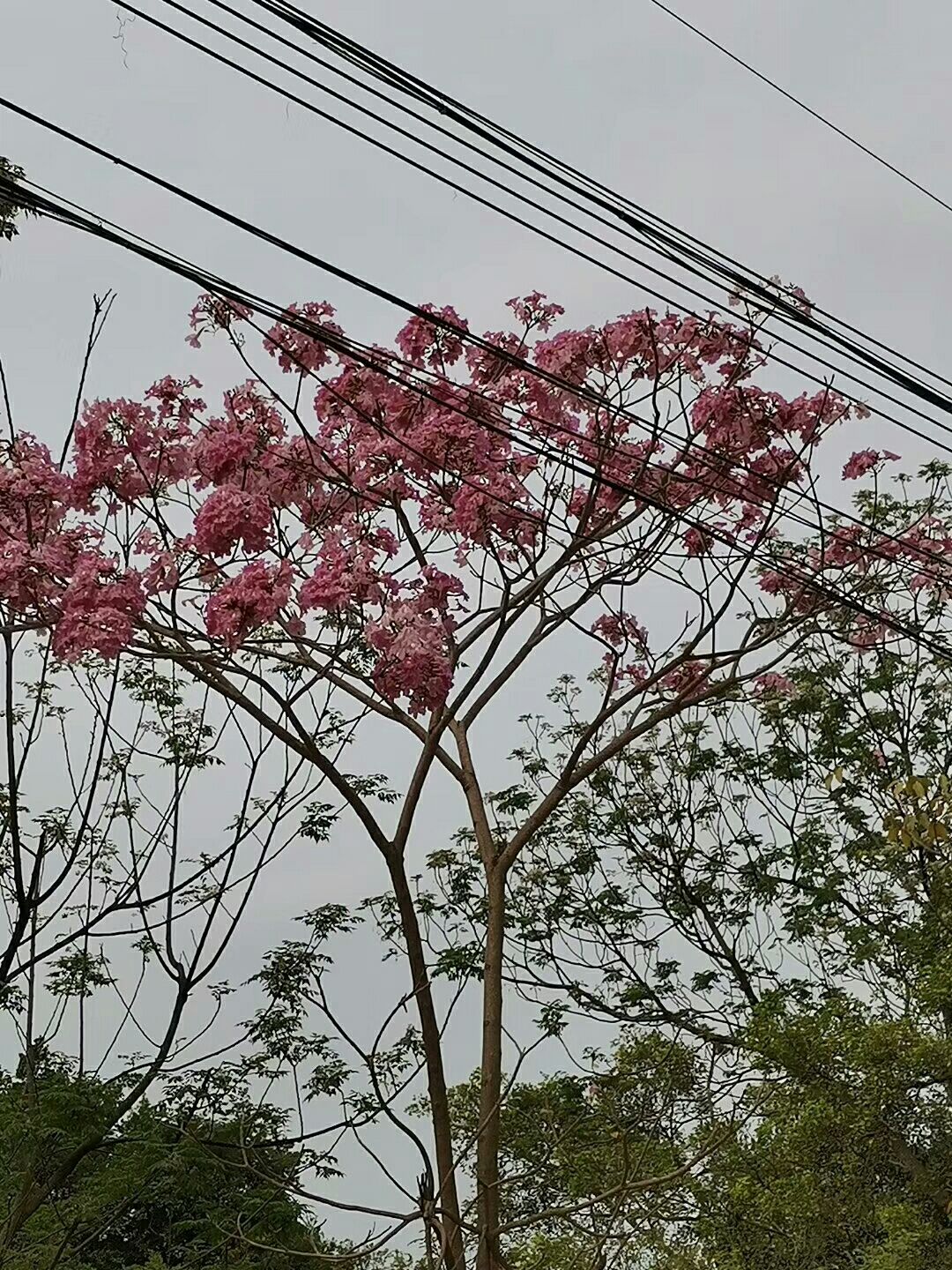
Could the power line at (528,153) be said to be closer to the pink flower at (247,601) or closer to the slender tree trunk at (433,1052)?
the pink flower at (247,601)

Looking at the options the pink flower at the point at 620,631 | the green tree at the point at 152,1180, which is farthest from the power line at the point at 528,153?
the green tree at the point at 152,1180

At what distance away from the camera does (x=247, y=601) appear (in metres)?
3.33

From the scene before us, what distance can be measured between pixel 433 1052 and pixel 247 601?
3.66 feet

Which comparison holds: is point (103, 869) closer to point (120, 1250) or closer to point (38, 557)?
point (38, 557)

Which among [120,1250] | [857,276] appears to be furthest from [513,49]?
[120,1250]

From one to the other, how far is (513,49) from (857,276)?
262 cm

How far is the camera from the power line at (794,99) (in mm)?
3262

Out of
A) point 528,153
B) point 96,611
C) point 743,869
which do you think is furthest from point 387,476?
point 743,869

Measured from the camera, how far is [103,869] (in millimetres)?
5191

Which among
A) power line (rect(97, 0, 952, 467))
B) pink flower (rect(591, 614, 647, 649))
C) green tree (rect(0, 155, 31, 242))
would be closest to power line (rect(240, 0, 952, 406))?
power line (rect(97, 0, 952, 467))

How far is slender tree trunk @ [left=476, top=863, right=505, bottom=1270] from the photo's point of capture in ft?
11.4

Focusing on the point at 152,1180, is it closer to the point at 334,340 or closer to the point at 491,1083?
the point at 491,1083

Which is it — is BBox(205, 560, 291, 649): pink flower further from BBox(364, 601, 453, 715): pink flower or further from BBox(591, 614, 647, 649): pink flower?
BBox(591, 614, 647, 649): pink flower

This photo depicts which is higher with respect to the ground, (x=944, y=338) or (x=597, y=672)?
(x=597, y=672)
